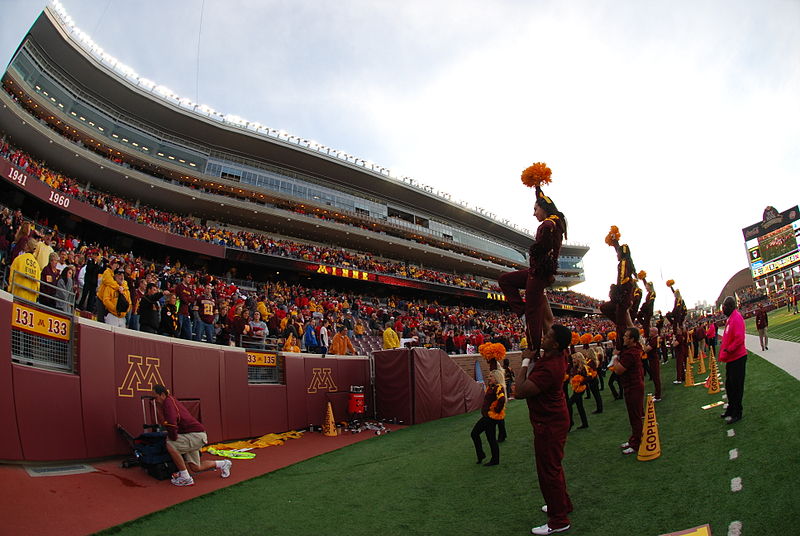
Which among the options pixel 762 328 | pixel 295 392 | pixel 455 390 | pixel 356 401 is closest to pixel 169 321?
pixel 295 392

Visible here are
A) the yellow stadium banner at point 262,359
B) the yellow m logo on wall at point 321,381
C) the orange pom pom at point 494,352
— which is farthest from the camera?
the yellow m logo on wall at point 321,381

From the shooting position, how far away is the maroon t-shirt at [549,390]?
13.2 feet

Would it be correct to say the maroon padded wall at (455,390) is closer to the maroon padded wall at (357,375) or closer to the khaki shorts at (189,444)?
the maroon padded wall at (357,375)

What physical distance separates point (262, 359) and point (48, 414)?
18.5 feet

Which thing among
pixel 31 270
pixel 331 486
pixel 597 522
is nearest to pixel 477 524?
pixel 597 522

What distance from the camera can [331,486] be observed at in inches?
264

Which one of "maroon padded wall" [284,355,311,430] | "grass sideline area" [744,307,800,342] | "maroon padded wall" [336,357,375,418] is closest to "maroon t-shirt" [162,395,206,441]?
"maroon padded wall" [284,355,311,430]

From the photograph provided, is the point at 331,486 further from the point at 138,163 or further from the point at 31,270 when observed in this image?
the point at 138,163

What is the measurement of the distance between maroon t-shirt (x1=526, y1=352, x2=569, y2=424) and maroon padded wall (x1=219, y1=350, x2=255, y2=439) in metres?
8.21

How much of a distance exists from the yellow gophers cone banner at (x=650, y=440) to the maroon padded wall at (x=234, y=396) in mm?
8401

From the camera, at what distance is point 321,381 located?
1323 cm

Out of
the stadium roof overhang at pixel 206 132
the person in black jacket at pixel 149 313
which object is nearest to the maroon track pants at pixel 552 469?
the person in black jacket at pixel 149 313

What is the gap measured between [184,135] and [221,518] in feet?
125

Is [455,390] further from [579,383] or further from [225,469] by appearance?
[225,469]
